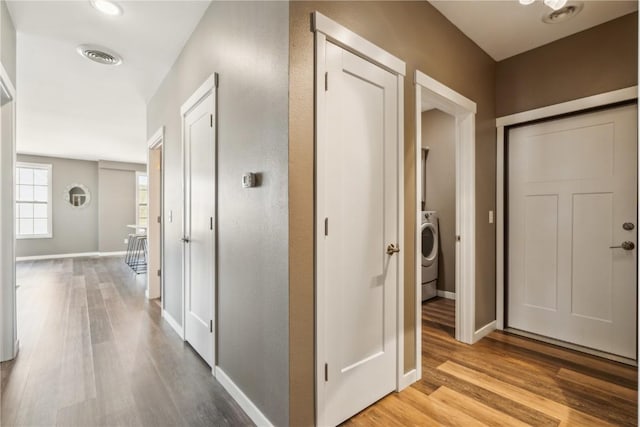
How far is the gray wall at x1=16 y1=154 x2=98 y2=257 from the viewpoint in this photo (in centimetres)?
746

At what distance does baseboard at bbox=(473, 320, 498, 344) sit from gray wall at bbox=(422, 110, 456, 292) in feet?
3.68

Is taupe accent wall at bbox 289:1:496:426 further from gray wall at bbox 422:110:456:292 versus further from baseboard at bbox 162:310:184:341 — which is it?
baseboard at bbox 162:310:184:341

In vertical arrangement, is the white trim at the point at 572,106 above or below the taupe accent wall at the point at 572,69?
below

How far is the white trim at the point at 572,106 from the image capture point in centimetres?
226

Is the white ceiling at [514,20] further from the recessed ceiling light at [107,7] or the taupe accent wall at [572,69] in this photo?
the recessed ceiling light at [107,7]

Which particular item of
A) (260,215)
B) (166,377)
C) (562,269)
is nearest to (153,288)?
(166,377)

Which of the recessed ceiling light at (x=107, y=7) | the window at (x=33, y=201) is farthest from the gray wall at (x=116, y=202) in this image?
the recessed ceiling light at (x=107, y=7)

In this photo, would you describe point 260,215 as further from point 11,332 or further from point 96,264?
point 96,264

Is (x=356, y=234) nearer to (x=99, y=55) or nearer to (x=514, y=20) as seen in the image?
(x=514, y=20)

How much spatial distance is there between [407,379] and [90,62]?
386 cm

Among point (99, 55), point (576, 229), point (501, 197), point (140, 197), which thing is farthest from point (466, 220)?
point (140, 197)

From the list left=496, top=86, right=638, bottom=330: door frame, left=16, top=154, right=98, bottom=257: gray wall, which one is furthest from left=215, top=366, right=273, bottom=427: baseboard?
left=16, top=154, right=98, bottom=257: gray wall

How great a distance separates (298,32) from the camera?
4.62 ft

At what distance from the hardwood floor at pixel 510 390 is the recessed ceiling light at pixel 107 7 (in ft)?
9.98
